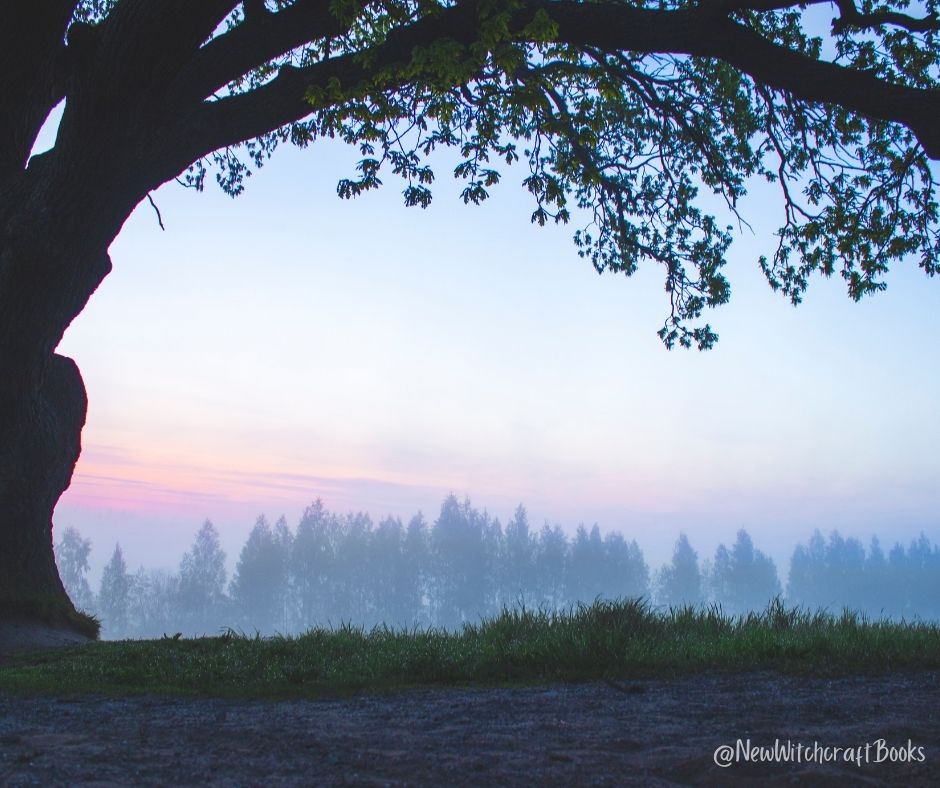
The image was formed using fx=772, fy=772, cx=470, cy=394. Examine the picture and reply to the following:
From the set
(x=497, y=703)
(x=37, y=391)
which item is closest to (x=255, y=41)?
(x=37, y=391)

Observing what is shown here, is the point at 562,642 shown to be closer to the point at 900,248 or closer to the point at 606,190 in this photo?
the point at 900,248

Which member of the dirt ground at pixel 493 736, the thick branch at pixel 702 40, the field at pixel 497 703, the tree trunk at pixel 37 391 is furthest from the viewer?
the tree trunk at pixel 37 391

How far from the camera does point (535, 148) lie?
1250 centimetres

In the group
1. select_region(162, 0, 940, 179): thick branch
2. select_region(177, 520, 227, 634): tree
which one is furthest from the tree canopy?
select_region(177, 520, 227, 634): tree

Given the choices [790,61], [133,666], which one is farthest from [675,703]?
[790,61]

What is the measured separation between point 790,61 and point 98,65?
28.4ft

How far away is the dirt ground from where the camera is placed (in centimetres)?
405

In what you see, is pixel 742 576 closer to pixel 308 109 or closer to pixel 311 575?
pixel 311 575

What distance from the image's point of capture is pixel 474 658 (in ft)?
26.5

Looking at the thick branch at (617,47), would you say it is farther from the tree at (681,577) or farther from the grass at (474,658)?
the tree at (681,577)

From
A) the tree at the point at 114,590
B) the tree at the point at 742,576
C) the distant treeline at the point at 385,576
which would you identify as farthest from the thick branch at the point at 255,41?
the tree at the point at 742,576

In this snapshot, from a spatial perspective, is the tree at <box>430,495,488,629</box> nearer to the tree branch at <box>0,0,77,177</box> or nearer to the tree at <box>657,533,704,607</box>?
the tree at <box>657,533,704,607</box>

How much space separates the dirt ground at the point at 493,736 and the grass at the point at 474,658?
661 millimetres

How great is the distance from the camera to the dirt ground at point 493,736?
4.05m
